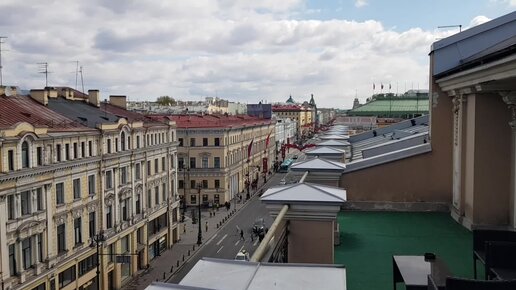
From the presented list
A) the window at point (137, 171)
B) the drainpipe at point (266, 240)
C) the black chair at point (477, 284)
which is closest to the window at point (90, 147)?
the window at point (137, 171)

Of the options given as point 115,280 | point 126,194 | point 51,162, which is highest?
point 51,162

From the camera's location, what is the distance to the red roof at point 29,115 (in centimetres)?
2631

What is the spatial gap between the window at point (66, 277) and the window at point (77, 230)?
1.50 metres

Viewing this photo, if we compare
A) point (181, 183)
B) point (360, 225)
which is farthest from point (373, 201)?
point (181, 183)

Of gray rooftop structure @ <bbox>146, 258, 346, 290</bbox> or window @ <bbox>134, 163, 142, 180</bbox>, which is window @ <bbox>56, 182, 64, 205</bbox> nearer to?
window @ <bbox>134, 163, 142, 180</bbox>

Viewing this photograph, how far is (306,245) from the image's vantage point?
612 cm

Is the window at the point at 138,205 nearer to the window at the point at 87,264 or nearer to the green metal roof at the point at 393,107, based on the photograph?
the window at the point at 87,264

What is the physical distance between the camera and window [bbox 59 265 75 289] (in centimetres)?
2845

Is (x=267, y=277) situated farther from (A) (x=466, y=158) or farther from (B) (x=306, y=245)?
(A) (x=466, y=158)

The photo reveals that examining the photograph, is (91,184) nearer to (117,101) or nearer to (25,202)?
(25,202)

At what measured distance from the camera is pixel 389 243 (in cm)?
764


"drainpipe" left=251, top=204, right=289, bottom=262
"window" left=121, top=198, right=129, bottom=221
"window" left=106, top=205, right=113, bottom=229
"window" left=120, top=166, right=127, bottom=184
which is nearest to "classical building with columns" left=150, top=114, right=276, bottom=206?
"window" left=121, top=198, right=129, bottom=221

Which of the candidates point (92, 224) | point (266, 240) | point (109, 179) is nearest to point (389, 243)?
point (266, 240)

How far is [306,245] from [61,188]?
24.9 meters
